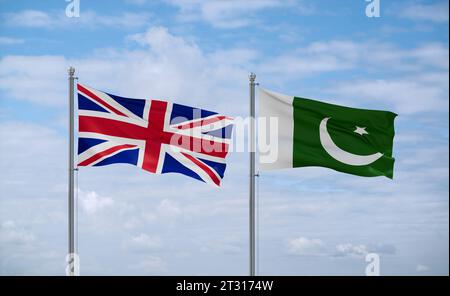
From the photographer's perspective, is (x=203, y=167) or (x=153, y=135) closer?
(x=203, y=167)

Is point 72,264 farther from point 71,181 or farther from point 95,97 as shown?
point 95,97

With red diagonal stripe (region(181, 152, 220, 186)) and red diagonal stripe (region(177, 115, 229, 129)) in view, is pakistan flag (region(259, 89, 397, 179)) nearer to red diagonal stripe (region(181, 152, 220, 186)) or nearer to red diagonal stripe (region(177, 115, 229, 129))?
red diagonal stripe (region(177, 115, 229, 129))

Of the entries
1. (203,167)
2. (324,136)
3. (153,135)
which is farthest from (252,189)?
(153,135)

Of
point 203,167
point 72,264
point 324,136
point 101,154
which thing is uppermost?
point 324,136

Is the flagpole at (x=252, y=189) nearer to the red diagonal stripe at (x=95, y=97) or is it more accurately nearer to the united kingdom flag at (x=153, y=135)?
the united kingdom flag at (x=153, y=135)

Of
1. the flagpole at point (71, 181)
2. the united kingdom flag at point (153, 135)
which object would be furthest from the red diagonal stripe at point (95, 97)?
the flagpole at point (71, 181)
